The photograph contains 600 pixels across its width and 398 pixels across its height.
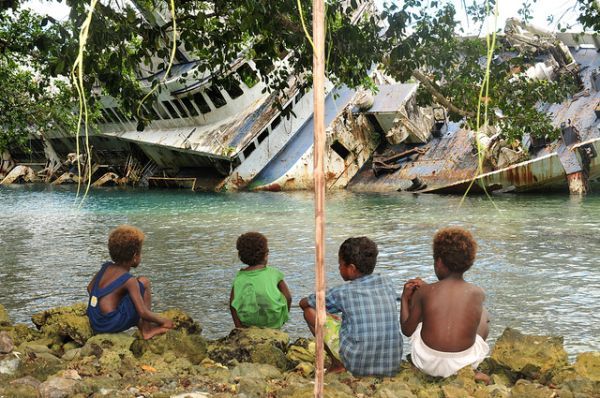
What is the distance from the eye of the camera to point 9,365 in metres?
4.48

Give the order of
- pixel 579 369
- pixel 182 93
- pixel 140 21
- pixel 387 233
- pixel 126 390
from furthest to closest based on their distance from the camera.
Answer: pixel 182 93
pixel 387 233
pixel 140 21
pixel 579 369
pixel 126 390

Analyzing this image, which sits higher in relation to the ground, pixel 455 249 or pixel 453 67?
pixel 453 67

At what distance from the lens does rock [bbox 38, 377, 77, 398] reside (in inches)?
149

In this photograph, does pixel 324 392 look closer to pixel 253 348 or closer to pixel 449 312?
pixel 449 312

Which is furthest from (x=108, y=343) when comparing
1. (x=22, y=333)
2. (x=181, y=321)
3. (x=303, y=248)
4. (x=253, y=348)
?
(x=303, y=248)

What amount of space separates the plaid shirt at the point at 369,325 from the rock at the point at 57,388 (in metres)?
1.55

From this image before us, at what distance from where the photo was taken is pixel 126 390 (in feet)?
13.2

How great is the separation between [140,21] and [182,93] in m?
19.5

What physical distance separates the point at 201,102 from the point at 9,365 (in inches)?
885

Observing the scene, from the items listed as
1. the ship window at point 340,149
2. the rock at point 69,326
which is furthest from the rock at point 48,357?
the ship window at point 340,149

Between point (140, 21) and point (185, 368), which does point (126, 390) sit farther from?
point (140, 21)

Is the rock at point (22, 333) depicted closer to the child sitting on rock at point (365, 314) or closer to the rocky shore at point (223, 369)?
the rocky shore at point (223, 369)

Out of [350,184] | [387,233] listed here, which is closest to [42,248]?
[387,233]

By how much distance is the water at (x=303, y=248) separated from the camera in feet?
26.5
